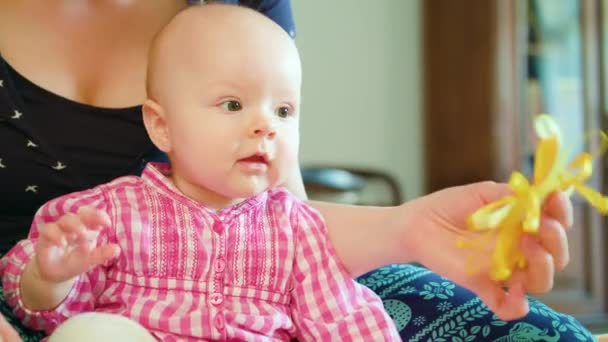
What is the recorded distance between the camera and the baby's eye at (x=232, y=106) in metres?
0.87

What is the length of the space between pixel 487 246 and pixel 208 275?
0.32 metres

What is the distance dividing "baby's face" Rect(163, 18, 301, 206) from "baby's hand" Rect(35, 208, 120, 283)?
0.15 metres

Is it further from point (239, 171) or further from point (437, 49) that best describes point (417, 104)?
point (239, 171)

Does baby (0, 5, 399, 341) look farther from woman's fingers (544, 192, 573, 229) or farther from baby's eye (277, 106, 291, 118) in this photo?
woman's fingers (544, 192, 573, 229)

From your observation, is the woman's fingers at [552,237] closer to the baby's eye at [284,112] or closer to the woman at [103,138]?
the woman at [103,138]

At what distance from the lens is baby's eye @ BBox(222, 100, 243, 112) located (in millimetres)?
867

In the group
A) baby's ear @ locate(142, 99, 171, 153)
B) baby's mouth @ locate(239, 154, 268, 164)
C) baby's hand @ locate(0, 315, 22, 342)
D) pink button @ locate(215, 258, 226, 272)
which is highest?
baby's ear @ locate(142, 99, 171, 153)

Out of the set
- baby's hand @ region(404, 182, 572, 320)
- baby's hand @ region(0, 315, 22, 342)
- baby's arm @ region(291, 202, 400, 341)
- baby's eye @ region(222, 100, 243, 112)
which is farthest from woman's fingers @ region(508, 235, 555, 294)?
baby's hand @ region(0, 315, 22, 342)

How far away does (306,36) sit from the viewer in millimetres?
2939

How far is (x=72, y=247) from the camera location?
2.56 feet

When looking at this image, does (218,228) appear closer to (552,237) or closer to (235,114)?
(235,114)

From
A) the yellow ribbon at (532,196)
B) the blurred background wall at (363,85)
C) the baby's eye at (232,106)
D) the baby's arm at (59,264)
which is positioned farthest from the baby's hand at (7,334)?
the blurred background wall at (363,85)

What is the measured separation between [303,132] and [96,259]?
2244 mm

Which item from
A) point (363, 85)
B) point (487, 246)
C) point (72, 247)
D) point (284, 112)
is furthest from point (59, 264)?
point (363, 85)
